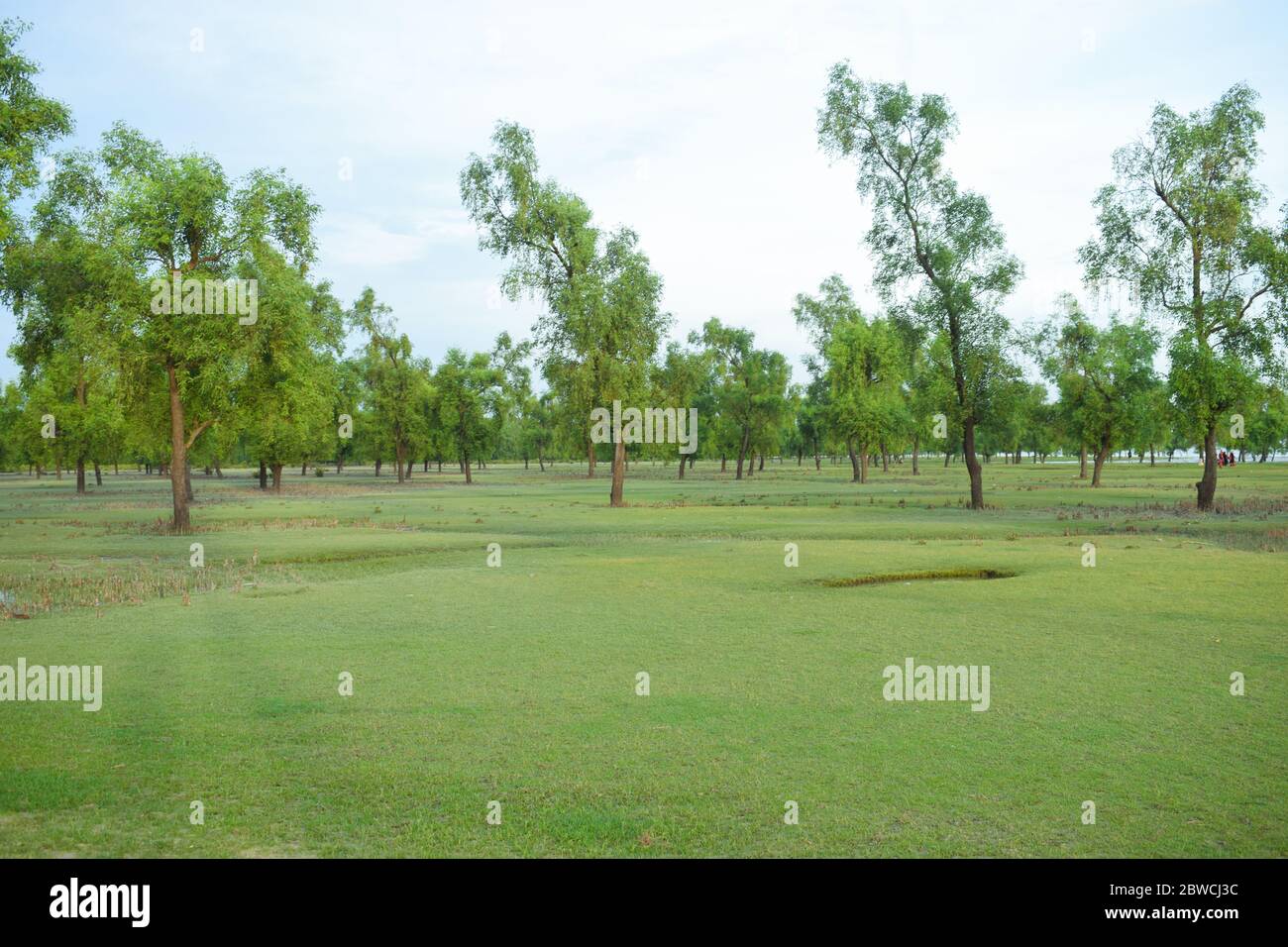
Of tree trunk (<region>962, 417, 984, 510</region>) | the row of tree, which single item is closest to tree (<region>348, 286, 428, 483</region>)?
the row of tree

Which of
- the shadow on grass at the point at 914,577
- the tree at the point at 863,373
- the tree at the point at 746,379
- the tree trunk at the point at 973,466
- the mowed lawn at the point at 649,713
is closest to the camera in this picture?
the mowed lawn at the point at 649,713

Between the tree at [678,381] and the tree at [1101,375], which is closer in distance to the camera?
the tree at [678,381]

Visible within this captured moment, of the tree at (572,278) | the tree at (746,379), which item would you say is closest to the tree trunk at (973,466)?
the tree at (572,278)

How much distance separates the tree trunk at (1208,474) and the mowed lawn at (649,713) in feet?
64.8

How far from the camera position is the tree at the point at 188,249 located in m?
31.9

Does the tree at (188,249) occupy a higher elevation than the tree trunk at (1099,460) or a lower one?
higher

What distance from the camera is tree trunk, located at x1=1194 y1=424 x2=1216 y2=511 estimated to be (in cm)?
3988

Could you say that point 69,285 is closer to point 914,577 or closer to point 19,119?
point 19,119

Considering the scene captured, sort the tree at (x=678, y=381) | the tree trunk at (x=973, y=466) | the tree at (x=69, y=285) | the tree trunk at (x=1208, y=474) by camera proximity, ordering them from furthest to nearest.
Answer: the tree at (x=678, y=381) < the tree trunk at (x=973, y=466) < the tree trunk at (x=1208, y=474) < the tree at (x=69, y=285)

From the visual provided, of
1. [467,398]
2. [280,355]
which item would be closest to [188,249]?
[280,355]

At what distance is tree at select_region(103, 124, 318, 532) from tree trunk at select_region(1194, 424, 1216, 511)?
4159 centimetres

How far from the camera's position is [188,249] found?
3369 cm

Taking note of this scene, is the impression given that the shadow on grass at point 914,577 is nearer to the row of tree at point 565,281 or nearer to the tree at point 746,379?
the row of tree at point 565,281
